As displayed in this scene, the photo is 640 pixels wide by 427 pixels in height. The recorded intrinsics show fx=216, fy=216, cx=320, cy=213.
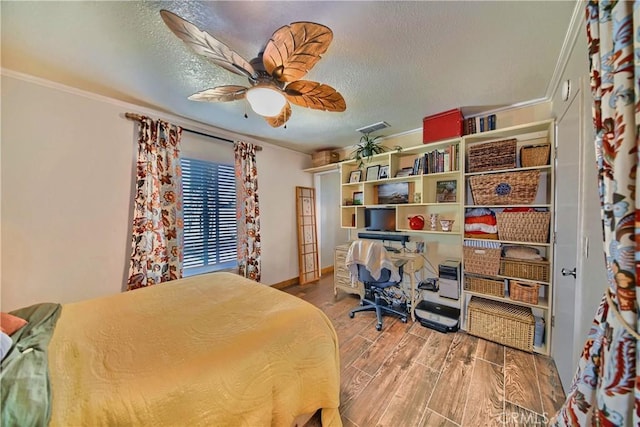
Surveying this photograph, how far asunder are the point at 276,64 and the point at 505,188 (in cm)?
232

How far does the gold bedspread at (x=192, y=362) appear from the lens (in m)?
0.80

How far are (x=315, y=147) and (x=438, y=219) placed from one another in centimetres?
232

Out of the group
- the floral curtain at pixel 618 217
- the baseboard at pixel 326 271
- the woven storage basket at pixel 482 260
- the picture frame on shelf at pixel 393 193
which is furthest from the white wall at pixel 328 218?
the floral curtain at pixel 618 217

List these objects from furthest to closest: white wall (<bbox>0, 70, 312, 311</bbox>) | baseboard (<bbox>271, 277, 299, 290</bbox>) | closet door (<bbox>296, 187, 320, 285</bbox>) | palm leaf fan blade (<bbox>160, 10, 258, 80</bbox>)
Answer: closet door (<bbox>296, 187, 320, 285</bbox>), baseboard (<bbox>271, 277, 299, 290</bbox>), white wall (<bbox>0, 70, 312, 311</bbox>), palm leaf fan blade (<bbox>160, 10, 258, 80</bbox>)

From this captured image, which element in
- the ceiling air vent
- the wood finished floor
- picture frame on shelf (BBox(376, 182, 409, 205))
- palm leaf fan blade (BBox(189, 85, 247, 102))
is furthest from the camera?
picture frame on shelf (BBox(376, 182, 409, 205))

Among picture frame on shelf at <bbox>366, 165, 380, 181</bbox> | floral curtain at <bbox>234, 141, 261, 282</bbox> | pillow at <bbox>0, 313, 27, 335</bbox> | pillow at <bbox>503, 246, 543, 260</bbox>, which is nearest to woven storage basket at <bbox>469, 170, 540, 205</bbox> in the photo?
pillow at <bbox>503, 246, 543, 260</bbox>

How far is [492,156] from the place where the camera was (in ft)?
7.16

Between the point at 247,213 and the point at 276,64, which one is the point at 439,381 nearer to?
the point at 276,64

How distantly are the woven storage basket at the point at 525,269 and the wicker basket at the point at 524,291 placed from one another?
2.8 inches

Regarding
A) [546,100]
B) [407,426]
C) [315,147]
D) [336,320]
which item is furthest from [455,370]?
[315,147]

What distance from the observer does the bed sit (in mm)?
767

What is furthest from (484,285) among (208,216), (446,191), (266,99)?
(208,216)

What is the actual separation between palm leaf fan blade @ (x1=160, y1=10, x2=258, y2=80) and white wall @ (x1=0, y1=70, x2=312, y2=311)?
1.78 m

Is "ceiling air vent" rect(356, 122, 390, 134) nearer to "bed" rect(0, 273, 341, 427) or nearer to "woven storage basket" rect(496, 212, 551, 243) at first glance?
"woven storage basket" rect(496, 212, 551, 243)
